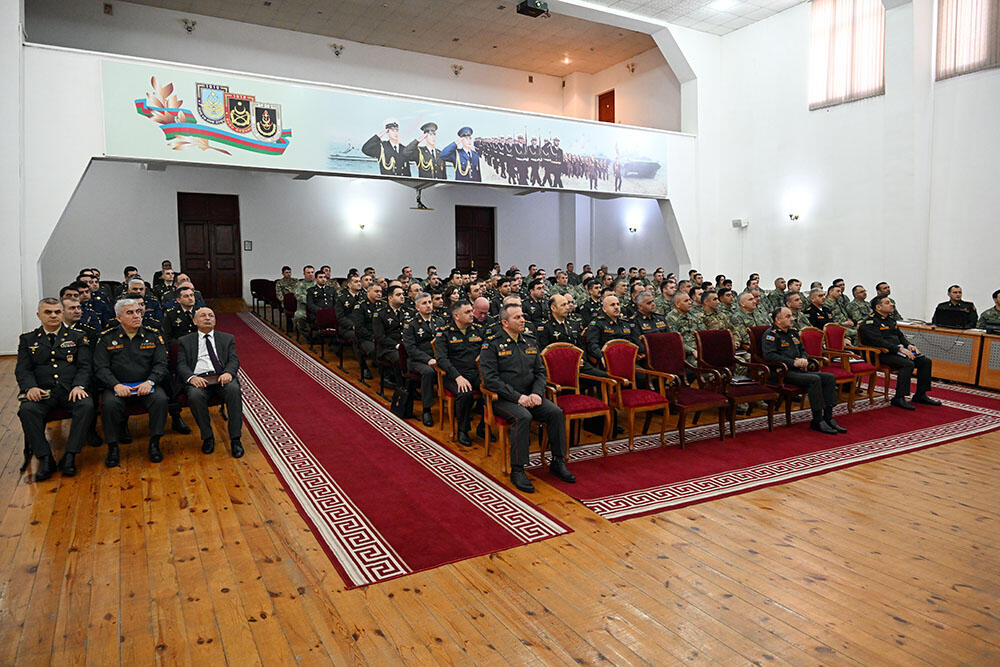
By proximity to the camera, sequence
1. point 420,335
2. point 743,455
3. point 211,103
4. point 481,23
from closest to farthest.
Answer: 1. point 743,455
2. point 420,335
3. point 211,103
4. point 481,23

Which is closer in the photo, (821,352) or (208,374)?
(208,374)

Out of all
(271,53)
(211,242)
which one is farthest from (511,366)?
(271,53)

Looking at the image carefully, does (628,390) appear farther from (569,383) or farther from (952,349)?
(952,349)

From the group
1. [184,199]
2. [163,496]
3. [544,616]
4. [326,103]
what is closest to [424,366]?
[163,496]

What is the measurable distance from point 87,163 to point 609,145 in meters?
8.67

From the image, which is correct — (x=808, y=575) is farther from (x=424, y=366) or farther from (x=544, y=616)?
(x=424, y=366)

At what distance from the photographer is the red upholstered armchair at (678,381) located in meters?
4.88

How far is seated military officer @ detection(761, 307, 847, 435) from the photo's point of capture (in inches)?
212

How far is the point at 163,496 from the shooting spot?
12.7 feet

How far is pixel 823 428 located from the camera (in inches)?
211

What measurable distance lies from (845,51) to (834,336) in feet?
22.2

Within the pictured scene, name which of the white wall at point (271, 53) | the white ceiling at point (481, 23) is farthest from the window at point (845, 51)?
the white wall at point (271, 53)

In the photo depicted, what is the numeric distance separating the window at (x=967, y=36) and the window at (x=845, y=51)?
0.87 m

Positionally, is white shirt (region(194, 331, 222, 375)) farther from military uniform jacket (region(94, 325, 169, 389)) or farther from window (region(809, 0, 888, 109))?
window (region(809, 0, 888, 109))
